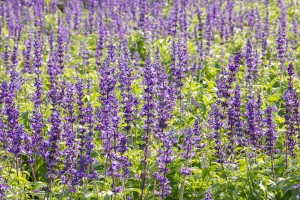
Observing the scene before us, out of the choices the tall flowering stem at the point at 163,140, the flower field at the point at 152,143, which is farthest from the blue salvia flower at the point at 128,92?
the tall flowering stem at the point at 163,140

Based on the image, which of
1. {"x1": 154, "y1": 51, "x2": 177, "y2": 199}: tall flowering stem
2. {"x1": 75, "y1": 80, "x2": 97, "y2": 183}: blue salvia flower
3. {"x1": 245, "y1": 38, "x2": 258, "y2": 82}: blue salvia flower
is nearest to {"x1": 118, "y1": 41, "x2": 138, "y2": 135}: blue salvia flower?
{"x1": 154, "y1": 51, "x2": 177, "y2": 199}: tall flowering stem

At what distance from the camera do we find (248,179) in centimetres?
672

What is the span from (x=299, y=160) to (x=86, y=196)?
2607 mm

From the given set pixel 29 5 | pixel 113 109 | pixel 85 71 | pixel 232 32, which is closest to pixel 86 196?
pixel 113 109

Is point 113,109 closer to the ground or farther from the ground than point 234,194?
farther from the ground

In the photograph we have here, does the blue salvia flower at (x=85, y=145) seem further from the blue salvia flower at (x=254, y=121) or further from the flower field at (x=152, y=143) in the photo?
the blue salvia flower at (x=254, y=121)

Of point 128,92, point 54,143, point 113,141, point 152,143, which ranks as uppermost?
point 128,92

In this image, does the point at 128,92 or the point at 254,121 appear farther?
the point at 128,92

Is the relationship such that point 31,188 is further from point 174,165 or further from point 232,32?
point 232,32

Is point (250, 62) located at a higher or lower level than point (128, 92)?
higher

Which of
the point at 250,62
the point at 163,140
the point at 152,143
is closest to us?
the point at 163,140

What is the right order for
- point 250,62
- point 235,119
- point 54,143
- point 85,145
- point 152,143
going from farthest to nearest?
point 250,62, point 152,143, point 235,119, point 85,145, point 54,143

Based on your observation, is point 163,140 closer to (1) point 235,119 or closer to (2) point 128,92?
(1) point 235,119

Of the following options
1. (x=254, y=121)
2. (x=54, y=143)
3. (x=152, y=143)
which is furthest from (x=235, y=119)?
(x=54, y=143)
